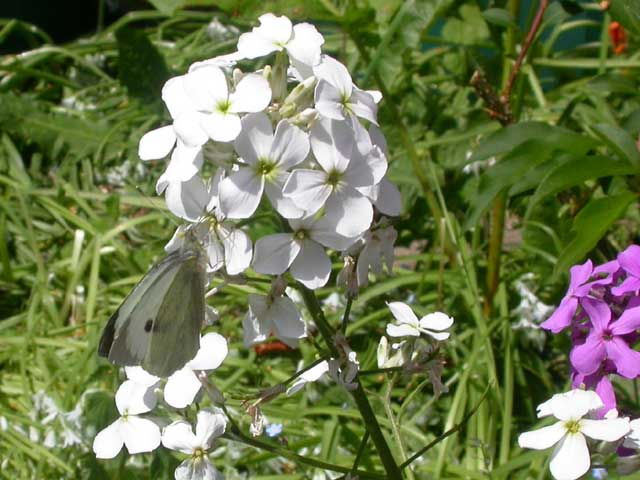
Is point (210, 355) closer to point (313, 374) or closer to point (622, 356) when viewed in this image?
point (313, 374)

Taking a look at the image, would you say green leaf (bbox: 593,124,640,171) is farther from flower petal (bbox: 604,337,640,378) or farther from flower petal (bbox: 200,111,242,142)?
flower petal (bbox: 200,111,242,142)

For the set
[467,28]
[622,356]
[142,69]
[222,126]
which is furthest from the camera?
[467,28]

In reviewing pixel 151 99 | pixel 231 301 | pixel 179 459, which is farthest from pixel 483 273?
pixel 151 99

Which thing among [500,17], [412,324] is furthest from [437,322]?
[500,17]

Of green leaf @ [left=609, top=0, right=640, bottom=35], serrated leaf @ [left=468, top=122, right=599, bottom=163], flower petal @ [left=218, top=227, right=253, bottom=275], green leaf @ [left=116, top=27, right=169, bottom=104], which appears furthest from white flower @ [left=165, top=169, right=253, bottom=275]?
green leaf @ [left=116, top=27, right=169, bottom=104]

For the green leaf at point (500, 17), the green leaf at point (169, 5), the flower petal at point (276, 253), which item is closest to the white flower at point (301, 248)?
the flower petal at point (276, 253)

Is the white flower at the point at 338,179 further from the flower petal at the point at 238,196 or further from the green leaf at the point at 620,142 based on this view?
the green leaf at the point at 620,142

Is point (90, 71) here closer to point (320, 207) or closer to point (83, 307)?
point (83, 307)

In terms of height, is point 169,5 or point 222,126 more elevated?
→ point 222,126
